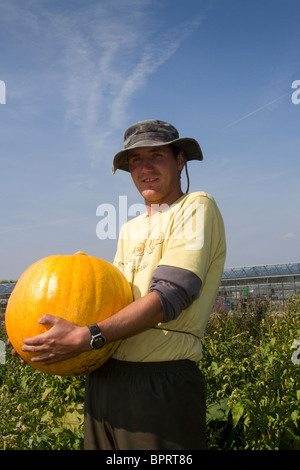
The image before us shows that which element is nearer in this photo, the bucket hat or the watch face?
the watch face

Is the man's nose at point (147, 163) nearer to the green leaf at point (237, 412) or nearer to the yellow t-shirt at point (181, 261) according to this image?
the yellow t-shirt at point (181, 261)

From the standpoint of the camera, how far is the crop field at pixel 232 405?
2822 millimetres

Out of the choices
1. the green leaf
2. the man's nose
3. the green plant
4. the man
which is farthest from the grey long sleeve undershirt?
the green leaf

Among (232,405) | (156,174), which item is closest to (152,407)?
(156,174)

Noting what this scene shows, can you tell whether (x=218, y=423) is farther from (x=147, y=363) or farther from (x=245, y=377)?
(x=147, y=363)

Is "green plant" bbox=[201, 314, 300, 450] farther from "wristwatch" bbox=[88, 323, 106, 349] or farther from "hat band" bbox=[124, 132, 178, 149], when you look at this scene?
"hat band" bbox=[124, 132, 178, 149]

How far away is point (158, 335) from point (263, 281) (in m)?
Answer: 23.8

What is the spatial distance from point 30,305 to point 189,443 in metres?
0.98

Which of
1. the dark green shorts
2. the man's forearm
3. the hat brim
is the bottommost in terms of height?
the dark green shorts

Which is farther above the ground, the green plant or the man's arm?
the man's arm

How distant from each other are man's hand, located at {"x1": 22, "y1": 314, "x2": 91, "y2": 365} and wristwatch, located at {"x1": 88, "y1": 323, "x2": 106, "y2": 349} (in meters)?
0.02

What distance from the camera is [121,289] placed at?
2203 millimetres

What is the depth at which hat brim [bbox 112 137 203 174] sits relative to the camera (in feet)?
7.93
